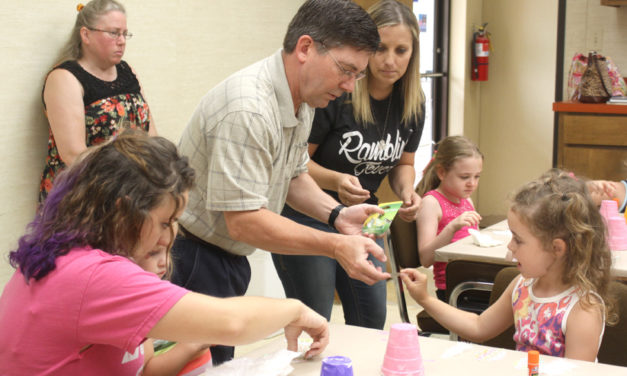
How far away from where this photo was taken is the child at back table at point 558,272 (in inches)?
69.0

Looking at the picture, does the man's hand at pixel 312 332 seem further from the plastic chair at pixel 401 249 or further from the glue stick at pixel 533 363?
the plastic chair at pixel 401 249

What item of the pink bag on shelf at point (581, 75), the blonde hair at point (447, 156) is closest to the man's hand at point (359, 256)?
the blonde hair at point (447, 156)

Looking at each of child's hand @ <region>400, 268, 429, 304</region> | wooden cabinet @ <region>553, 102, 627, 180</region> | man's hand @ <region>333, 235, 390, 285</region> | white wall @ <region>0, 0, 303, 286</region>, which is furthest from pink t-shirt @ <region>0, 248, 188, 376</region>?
wooden cabinet @ <region>553, 102, 627, 180</region>

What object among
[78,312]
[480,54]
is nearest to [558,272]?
[78,312]

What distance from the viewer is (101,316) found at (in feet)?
3.83

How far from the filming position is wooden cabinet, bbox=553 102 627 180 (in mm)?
5461

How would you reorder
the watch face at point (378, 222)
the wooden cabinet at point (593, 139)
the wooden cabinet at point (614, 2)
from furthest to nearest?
the wooden cabinet at point (614, 2) → the wooden cabinet at point (593, 139) → the watch face at point (378, 222)

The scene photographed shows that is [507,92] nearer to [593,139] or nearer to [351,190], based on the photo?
[593,139]

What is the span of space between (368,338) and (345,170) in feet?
3.18

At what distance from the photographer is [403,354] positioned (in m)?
1.42

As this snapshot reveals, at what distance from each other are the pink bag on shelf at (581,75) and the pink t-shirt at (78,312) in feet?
16.9

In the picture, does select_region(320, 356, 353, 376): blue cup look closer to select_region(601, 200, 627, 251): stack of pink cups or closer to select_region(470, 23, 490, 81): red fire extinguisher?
select_region(601, 200, 627, 251): stack of pink cups

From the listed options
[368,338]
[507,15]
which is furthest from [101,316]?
[507,15]

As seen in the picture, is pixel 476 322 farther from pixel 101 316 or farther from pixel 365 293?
pixel 101 316
